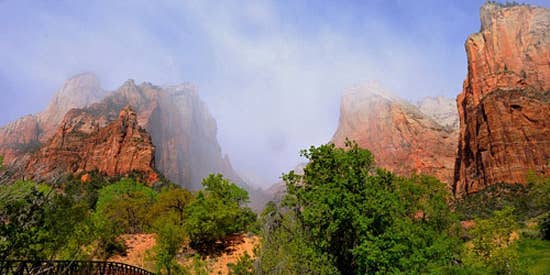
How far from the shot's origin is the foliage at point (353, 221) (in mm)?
17859

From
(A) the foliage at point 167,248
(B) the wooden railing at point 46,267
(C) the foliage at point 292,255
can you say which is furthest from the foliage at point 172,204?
(C) the foliage at point 292,255

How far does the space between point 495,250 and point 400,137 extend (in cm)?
12934

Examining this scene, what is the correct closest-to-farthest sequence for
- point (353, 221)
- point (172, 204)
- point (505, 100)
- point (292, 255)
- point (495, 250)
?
point (353, 221)
point (292, 255)
point (495, 250)
point (172, 204)
point (505, 100)

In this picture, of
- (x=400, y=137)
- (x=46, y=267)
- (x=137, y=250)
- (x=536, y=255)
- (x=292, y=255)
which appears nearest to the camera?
(x=46, y=267)

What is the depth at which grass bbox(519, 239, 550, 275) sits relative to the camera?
25500 millimetres

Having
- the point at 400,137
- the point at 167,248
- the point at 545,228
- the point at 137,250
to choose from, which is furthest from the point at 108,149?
the point at 545,228

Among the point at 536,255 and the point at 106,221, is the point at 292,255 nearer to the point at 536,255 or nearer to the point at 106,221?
the point at 106,221

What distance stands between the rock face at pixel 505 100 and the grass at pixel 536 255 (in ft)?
172

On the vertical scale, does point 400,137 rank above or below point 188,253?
above

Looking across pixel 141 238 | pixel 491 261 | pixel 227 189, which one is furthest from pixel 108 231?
pixel 491 261

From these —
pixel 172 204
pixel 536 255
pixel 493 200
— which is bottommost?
pixel 536 255

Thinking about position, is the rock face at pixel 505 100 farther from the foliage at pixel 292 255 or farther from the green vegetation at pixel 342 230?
the foliage at pixel 292 255

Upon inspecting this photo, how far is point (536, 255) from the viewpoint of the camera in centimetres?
3209

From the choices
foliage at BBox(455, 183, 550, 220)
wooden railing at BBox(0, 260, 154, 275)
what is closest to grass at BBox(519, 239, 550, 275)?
wooden railing at BBox(0, 260, 154, 275)
